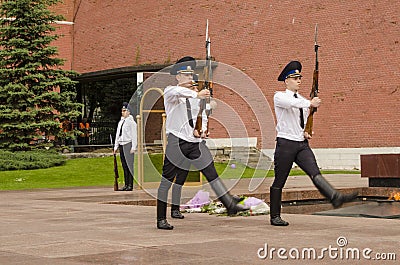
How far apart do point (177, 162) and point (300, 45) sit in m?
20.6

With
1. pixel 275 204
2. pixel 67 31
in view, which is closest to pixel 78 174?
pixel 67 31

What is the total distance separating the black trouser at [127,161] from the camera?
17.6 metres

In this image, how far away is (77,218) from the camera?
1078 cm

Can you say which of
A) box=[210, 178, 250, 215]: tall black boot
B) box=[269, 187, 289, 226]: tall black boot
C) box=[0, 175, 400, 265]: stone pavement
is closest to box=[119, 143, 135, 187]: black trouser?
box=[0, 175, 400, 265]: stone pavement

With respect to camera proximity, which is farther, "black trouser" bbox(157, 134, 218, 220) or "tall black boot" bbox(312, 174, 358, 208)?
"black trouser" bbox(157, 134, 218, 220)

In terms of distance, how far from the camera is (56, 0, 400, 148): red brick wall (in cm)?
2650

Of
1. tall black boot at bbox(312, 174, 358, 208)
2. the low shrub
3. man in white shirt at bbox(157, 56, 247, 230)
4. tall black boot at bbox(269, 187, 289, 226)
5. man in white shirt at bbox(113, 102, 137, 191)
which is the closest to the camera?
tall black boot at bbox(312, 174, 358, 208)

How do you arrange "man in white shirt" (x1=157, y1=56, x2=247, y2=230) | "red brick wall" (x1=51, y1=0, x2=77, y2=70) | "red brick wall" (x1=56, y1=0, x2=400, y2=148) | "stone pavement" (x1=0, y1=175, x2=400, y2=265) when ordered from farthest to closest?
1. "red brick wall" (x1=51, y1=0, x2=77, y2=70)
2. "red brick wall" (x1=56, y1=0, x2=400, y2=148)
3. "man in white shirt" (x1=157, y1=56, x2=247, y2=230)
4. "stone pavement" (x1=0, y1=175, x2=400, y2=265)

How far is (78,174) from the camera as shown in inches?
1010

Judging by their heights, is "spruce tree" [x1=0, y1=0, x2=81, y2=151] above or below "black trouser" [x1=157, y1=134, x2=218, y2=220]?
above

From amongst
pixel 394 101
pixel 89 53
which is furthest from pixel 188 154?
pixel 89 53

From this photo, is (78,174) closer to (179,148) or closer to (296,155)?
(179,148)

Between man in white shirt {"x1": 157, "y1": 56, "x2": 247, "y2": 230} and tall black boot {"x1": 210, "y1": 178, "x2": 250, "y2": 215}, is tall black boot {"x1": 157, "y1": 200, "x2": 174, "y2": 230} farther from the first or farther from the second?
tall black boot {"x1": 210, "y1": 178, "x2": 250, "y2": 215}

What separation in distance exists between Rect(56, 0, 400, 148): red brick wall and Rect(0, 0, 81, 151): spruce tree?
15.7ft
